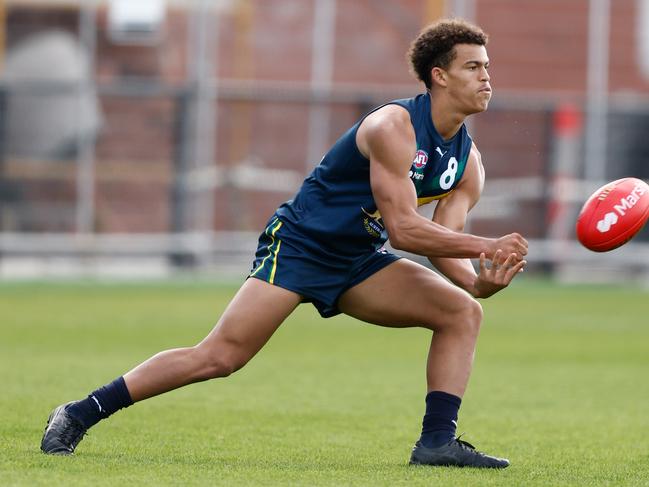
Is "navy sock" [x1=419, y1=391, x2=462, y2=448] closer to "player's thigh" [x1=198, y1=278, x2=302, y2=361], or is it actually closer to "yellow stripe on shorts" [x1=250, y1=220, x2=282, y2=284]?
"player's thigh" [x1=198, y1=278, x2=302, y2=361]

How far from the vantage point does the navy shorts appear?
21.5 feet

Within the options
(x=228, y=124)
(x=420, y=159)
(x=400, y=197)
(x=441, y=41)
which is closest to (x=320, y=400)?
(x=420, y=159)

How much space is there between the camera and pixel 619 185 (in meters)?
6.68

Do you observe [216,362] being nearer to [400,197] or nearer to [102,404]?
[102,404]

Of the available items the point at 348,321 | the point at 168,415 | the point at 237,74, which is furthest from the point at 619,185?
the point at 237,74

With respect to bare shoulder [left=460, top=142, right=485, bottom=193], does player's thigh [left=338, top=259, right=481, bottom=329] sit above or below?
below

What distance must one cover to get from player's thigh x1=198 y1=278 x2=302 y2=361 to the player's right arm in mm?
601

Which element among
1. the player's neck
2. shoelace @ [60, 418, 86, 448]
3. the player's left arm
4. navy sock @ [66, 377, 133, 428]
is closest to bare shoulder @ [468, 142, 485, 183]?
the player's left arm

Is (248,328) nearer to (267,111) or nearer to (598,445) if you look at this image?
(598,445)

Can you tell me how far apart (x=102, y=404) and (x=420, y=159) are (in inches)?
71.0

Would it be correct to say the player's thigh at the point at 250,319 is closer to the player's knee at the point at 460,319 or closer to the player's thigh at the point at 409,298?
the player's thigh at the point at 409,298

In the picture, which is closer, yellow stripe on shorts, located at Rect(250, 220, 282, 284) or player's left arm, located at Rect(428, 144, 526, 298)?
yellow stripe on shorts, located at Rect(250, 220, 282, 284)

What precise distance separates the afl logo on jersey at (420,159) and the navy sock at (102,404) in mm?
1636

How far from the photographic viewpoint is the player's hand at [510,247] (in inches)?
241
